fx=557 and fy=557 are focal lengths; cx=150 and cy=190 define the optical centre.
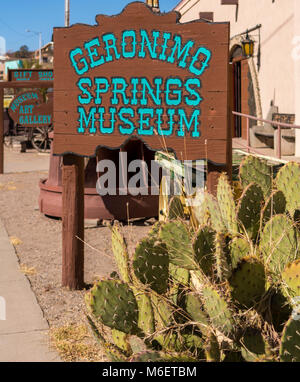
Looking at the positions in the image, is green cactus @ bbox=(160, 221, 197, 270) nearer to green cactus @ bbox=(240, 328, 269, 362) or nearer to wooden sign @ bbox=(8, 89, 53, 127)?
green cactus @ bbox=(240, 328, 269, 362)

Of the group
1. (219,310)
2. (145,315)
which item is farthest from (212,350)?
(145,315)

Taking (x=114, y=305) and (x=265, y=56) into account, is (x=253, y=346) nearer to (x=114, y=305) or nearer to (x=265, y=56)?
(x=114, y=305)

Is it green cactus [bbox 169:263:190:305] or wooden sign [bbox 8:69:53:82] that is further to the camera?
wooden sign [bbox 8:69:53:82]

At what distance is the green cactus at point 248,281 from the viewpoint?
8.56 feet

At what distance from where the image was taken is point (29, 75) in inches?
611

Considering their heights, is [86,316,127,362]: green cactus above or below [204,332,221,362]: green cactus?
below

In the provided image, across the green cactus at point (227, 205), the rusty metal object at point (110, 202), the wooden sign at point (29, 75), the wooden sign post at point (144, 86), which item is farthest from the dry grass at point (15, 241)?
the wooden sign at point (29, 75)

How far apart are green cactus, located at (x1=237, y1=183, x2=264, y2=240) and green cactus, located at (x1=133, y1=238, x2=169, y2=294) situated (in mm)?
529

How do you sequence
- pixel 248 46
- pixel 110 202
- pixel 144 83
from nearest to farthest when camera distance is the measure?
pixel 144 83
pixel 110 202
pixel 248 46

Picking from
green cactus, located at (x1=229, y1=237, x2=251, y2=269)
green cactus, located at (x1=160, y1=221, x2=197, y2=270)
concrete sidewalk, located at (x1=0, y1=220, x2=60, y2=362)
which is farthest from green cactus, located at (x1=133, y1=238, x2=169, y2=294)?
concrete sidewalk, located at (x1=0, y1=220, x2=60, y2=362)

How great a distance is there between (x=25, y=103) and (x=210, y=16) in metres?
8.49

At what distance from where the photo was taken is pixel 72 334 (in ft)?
14.0

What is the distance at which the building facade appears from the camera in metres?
13.9

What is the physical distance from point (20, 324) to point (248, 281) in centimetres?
250
